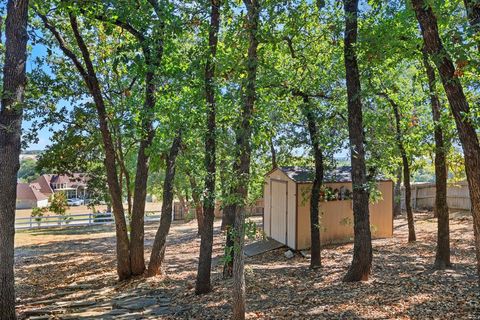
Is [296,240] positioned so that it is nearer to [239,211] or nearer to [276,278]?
[276,278]

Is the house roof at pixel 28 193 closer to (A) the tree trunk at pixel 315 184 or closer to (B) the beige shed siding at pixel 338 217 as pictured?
(B) the beige shed siding at pixel 338 217

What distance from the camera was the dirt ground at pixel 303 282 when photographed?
207 inches

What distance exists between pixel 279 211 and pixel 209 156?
23.0ft

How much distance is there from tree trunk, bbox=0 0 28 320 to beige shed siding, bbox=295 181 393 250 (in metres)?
7.54

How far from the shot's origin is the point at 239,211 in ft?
16.7

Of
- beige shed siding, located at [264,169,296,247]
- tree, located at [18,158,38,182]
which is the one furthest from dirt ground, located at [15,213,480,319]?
tree, located at [18,158,38,182]

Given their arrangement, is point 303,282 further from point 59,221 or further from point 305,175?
point 59,221

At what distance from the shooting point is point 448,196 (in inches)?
696

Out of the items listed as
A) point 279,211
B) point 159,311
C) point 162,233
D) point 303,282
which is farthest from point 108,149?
point 279,211

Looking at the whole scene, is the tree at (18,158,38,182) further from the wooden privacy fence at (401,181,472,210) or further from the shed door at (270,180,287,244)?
the wooden privacy fence at (401,181,472,210)

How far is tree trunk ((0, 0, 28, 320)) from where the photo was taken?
17.4 feet

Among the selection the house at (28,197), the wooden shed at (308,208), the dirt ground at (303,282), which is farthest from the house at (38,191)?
the wooden shed at (308,208)

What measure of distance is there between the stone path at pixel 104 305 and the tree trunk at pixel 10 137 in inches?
38.9

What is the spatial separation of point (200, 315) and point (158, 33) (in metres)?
4.49
